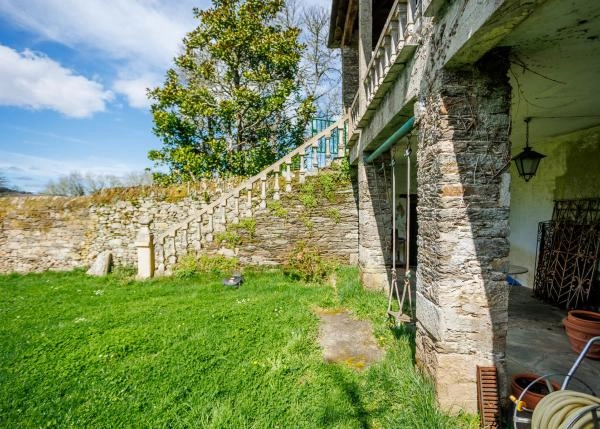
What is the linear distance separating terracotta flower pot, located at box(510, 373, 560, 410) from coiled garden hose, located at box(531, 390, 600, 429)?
2.80ft

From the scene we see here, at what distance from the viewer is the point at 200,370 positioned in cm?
383

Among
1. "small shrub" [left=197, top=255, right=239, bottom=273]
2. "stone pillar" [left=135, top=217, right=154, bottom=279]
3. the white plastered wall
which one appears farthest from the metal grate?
"stone pillar" [left=135, top=217, right=154, bottom=279]

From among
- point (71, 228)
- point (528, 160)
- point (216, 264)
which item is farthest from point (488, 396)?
point (71, 228)

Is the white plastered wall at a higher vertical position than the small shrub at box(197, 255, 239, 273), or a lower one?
higher

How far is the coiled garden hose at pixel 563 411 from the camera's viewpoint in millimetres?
1626

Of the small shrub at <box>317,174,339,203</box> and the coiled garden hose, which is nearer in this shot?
the coiled garden hose

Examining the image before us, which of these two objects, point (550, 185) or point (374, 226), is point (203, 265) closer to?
point (374, 226)

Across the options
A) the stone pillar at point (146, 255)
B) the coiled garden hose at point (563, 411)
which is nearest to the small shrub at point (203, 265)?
the stone pillar at point (146, 255)

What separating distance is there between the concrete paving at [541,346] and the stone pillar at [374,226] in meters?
2.32

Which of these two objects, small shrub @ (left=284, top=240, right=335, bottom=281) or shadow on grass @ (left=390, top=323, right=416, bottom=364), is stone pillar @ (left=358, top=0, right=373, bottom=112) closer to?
shadow on grass @ (left=390, top=323, right=416, bottom=364)

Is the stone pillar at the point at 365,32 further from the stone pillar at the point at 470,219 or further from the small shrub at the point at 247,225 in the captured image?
the small shrub at the point at 247,225

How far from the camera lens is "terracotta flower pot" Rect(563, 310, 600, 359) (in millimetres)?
3654

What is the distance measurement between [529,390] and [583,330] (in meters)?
1.67

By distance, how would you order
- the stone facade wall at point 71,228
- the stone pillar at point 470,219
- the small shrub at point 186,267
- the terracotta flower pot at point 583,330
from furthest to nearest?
the stone facade wall at point 71,228, the small shrub at point 186,267, the terracotta flower pot at point 583,330, the stone pillar at point 470,219
